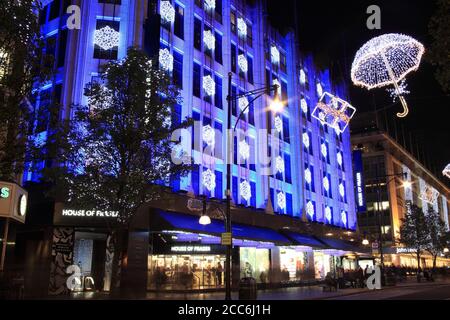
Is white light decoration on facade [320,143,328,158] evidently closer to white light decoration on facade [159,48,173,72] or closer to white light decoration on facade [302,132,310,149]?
white light decoration on facade [302,132,310,149]

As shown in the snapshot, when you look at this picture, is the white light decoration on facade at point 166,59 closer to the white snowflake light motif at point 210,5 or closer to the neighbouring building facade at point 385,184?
the white snowflake light motif at point 210,5

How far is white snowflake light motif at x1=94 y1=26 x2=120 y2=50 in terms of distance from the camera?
1123 inches

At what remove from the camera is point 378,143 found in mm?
95688

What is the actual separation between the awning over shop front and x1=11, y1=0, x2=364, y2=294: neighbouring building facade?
11 centimetres

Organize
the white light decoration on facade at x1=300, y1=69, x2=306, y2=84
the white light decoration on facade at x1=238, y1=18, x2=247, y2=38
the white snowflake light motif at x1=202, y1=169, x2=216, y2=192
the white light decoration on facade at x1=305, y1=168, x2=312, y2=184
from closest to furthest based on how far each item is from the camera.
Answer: the white snowflake light motif at x1=202, y1=169, x2=216, y2=192 → the white light decoration on facade at x1=238, y1=18, x2=247, y2=38 → the white light decoration on facade at x1=305, y1=168, x2=312, y2=184 → the white light decoration on facade at x1=300, y1=69, x2=306, y2=84

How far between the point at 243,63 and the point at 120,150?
71.5ft

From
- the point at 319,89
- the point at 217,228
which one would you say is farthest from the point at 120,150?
the point at 319,89

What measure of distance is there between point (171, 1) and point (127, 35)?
230 inches

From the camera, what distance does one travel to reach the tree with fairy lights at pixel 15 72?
13.5 meters

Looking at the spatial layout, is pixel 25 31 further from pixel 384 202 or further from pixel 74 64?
pixel 384 202

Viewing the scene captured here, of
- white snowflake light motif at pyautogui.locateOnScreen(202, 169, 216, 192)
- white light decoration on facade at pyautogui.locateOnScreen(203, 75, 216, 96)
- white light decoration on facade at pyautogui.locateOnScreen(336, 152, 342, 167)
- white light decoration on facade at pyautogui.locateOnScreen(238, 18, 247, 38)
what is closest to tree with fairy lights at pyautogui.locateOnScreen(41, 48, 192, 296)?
white snowflake light motif at pyautogui.locateOnScreen(202, 169, 216, 192)

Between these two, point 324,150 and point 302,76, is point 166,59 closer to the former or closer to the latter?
point 302,76

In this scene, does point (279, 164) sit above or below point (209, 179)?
above

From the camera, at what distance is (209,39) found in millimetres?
35906
